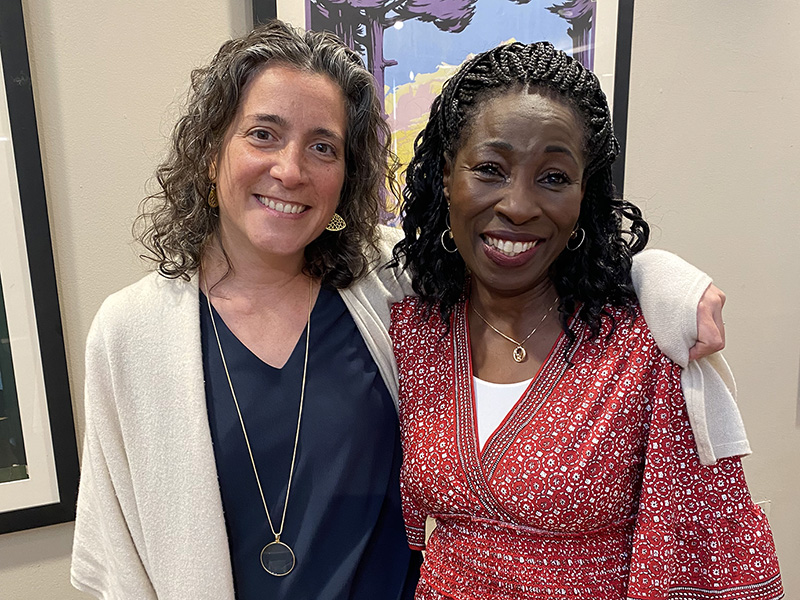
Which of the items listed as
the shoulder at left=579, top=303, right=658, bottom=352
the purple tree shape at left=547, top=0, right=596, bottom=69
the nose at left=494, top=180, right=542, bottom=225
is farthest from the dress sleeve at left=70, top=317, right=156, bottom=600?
the purple tree shape at left=547, top=0, right=596, bottom=69

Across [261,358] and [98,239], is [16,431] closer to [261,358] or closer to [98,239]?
[98,239]

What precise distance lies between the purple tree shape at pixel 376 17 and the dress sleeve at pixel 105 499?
0.85 m

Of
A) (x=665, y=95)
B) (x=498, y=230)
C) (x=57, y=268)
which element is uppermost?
(x=665, y=95)

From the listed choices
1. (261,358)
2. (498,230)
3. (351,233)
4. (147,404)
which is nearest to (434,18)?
(351,233)

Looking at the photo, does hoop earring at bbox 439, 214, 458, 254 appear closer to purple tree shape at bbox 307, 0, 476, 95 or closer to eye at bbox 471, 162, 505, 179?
eye at bbox 471, 162, 505, 179

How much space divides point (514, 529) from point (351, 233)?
0.60 meters

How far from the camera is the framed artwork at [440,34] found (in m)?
1.45

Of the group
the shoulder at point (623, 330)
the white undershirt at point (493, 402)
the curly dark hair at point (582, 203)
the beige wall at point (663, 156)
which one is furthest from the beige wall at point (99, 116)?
the shoulder at point (623, 330)

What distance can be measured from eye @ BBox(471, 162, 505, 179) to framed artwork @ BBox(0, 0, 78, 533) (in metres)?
0.92

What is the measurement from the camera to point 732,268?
1.95 metres

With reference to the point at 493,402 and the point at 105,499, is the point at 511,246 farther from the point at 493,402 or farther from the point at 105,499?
the point at 105,499

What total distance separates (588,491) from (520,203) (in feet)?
1.37

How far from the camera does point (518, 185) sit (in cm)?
89

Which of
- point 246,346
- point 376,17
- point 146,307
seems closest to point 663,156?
point 376,17
